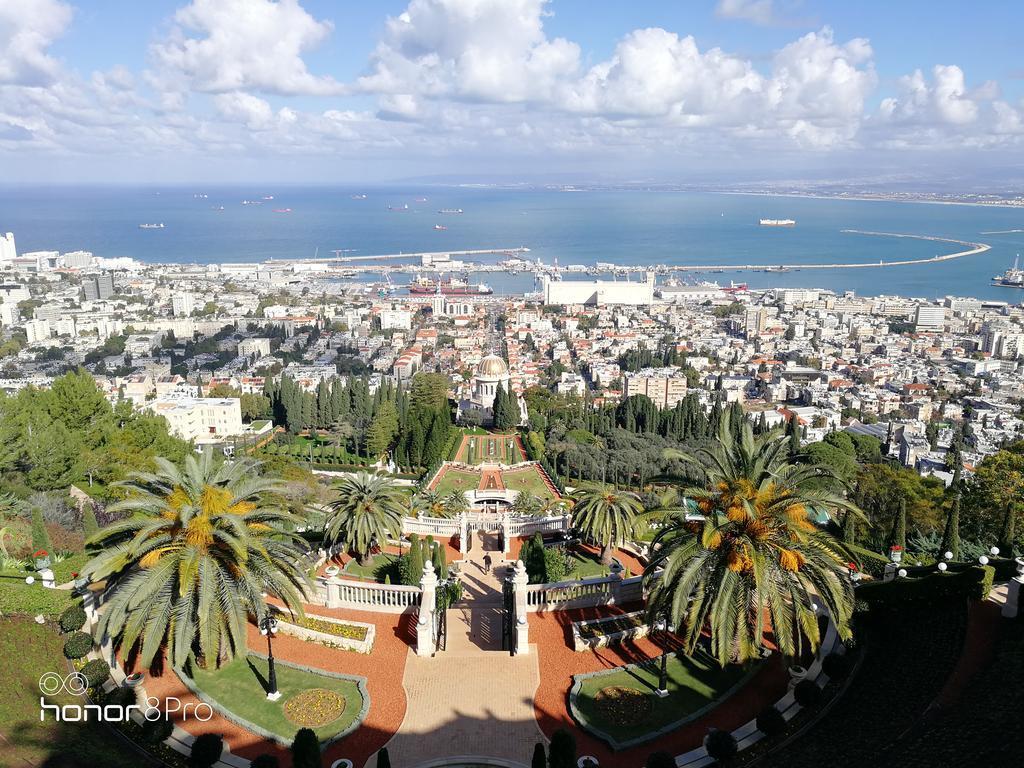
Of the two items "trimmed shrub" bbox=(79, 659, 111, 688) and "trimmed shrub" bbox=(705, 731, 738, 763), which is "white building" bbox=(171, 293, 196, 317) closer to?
"trimmed shrub" bbox=(79, 659, 111, 688)

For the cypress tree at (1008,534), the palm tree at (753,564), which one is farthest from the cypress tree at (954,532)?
the palm tree at (753,564)

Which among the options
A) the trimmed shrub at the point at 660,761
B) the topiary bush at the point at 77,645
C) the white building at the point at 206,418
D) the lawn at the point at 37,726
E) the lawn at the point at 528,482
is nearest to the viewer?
the lawn at the point at 37,726

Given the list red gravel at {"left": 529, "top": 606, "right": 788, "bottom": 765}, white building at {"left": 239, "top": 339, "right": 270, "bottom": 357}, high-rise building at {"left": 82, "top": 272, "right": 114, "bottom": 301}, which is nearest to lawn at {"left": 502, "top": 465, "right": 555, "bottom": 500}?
red gravel at {"left": 529, "top": 606, "right": 788, "bottom": 765}

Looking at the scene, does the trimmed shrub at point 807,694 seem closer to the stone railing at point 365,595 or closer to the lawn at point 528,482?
the stone railing at point 365,595

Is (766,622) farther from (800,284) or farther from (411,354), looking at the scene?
(800,284)

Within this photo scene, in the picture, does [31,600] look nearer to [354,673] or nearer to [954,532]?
[354,673]

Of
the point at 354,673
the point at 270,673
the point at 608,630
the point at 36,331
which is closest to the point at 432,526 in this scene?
the point at 608,630
